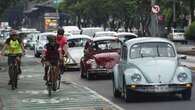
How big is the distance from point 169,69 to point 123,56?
2.00 metres

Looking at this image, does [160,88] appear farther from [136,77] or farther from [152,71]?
[136,77]

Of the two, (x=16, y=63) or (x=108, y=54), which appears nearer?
(x=16, y=63)

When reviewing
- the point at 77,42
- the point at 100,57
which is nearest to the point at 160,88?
the point at 100,57

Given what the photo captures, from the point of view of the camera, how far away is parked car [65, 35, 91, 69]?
31478 millimetres

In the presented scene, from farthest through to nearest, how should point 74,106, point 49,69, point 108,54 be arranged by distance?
point 108,54
point 49,69
point 74,106

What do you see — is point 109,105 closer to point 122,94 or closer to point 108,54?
point 122,94

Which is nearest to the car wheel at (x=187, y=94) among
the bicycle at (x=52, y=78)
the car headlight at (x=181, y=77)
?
the car headlight at (x=181, y=77)

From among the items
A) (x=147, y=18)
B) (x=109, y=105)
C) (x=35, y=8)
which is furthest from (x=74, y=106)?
(x=35, y=8)

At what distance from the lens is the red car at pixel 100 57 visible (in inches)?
977

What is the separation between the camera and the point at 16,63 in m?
21.1

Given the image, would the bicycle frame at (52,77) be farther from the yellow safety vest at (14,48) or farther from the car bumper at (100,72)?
the car bumper at (100,72)

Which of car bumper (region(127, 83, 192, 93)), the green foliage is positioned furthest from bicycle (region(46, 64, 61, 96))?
the green foliage

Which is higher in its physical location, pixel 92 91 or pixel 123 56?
pixel 123 56

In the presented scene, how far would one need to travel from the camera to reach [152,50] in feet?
57.6
